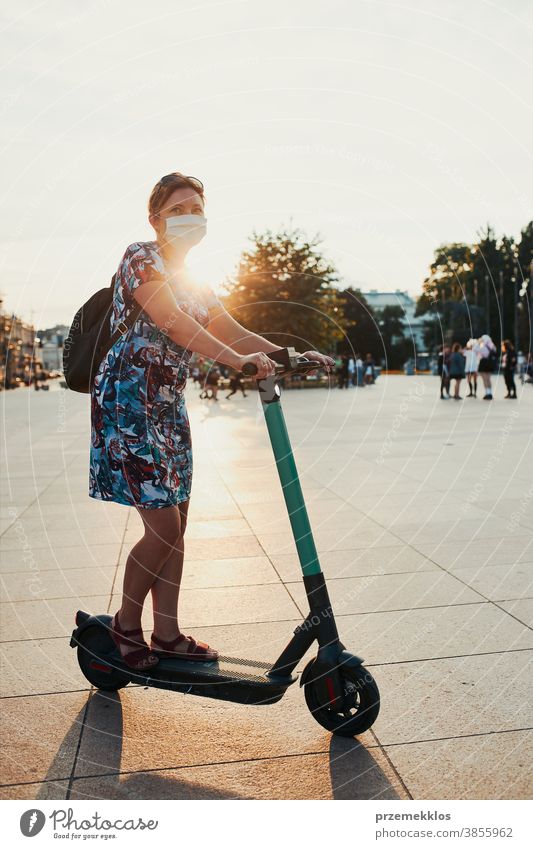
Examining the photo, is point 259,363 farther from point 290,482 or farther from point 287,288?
point 287,288

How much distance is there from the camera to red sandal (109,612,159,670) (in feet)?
10.7

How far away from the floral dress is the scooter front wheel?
85 centimetres

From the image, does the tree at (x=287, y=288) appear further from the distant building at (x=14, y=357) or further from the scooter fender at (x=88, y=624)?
the scooter fender at (x=88, y=624)

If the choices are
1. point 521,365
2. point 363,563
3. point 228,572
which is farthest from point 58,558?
point 521,365

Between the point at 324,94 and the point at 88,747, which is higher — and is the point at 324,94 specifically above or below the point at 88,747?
above

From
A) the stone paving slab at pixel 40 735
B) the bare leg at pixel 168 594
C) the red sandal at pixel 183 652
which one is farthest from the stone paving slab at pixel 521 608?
the stone paving slab at pixel 40 735

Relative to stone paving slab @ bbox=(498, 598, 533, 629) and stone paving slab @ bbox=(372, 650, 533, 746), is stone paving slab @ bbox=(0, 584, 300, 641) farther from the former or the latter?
stone paving slab @ bbox=(498, 598, 533, 629)

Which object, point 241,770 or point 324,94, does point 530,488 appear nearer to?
point 324,94

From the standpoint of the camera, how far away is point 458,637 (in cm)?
397

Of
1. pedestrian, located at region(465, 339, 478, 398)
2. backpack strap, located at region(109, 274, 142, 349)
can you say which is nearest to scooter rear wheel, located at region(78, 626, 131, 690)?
backpack strap, located at region(109, 274, 142, 349)

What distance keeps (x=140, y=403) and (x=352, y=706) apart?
4.16ft

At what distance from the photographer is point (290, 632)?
13.4 ft
